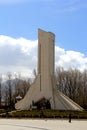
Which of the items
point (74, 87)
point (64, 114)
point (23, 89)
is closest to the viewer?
point (64, 114)

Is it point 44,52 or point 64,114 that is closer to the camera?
point 64,114

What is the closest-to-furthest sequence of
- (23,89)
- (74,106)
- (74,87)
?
1. (74,106)
2. (74,87)
3. (23,89)

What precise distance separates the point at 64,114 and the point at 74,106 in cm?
1399

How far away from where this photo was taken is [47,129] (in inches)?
1053

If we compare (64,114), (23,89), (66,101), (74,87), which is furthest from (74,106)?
(23,89)

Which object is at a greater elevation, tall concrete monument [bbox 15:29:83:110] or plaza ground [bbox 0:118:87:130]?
tall concrete monument [bbox 15:29:83:110]

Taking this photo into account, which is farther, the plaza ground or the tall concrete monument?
the tall concrete monument

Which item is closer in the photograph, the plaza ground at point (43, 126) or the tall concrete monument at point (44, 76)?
the plaza ground at point (43, 126)

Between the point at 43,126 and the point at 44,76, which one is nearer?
the point at 43,126

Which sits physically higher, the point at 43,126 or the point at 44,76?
the point at 44,76

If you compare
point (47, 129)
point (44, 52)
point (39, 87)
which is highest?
point (44, 52)

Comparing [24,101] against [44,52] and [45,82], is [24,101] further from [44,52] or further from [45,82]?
[44,52]

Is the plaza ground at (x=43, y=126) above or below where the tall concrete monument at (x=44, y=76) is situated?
below

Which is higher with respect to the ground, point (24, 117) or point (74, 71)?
point (74, 71)
